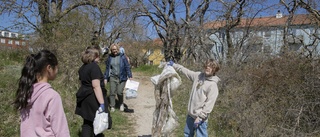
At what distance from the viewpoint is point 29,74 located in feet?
6.73

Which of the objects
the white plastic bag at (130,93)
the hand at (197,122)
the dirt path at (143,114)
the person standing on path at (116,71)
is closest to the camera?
the hand at (197,122)

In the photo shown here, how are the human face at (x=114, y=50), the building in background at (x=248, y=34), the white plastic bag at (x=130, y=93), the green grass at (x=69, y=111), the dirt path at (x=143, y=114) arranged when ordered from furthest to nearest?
the building in background at (x=248, y=34) → the human face at (x=114, y=50) → the white plastic bag at (x=130, y=93) → the dirt path at (x=143, y=114) → the green grass at (x=69, y=111)

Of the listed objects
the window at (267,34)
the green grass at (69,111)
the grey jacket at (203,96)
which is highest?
the window at (267,34)

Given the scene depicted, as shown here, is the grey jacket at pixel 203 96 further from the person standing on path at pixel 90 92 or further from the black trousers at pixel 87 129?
the black trousers at pixel 87 129

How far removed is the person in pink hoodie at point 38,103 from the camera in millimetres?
2008

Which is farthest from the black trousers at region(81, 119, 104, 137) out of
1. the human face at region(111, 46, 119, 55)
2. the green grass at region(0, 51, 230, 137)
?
the human face at region(111, 46, 119, 55)

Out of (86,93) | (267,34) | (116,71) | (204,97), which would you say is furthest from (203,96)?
(267,34)

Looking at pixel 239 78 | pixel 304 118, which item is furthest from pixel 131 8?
pixel 304 118

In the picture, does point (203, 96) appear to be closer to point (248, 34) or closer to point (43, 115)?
point (43, 115)

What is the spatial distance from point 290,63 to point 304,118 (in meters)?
1.81

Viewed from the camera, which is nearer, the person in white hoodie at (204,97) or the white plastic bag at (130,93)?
the person in white hoodie at (204,97)

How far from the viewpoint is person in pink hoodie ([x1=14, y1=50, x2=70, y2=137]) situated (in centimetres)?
201

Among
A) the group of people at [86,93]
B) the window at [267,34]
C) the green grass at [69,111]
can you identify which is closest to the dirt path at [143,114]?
the green grass at [69,111]

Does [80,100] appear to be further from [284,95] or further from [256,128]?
[284,95]
